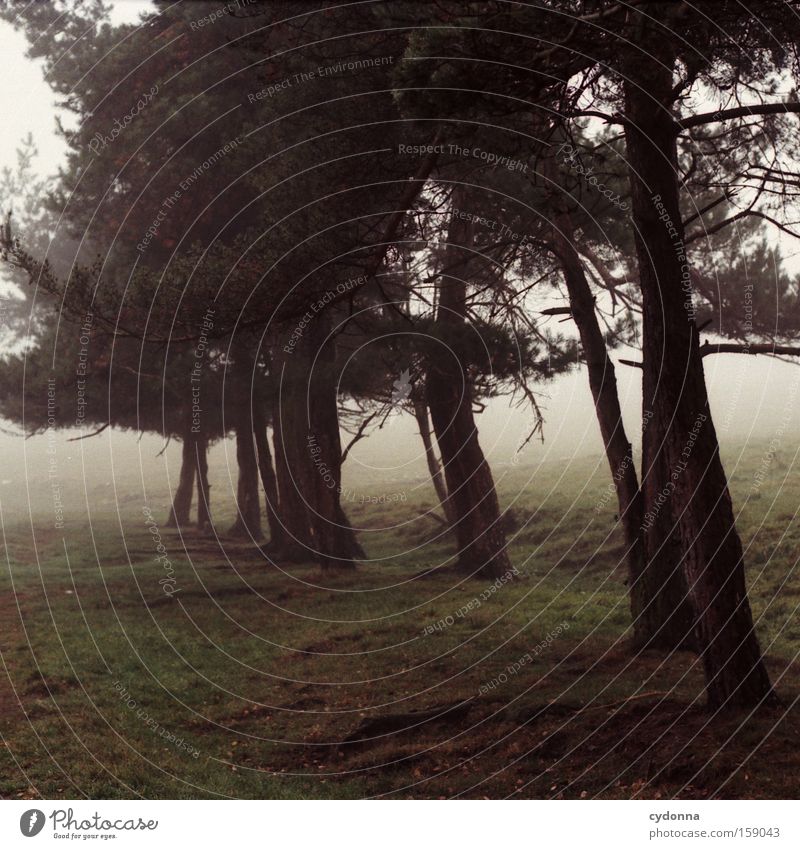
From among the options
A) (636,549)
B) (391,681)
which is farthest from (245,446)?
(636,549)

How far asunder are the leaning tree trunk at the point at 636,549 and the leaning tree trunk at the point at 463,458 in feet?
22.6

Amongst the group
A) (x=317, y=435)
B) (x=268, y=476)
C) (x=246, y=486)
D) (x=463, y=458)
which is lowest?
(x=246, y=486)

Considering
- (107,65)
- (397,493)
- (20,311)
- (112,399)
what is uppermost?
(107,65)

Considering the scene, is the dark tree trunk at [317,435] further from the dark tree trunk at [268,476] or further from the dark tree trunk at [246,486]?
the dark tree trunk at [246,486]

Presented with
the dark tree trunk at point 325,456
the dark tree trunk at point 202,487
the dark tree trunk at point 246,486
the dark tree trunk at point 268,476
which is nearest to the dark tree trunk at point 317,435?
the dark tree trunk at point 325,456

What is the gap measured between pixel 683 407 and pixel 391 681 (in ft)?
20.7

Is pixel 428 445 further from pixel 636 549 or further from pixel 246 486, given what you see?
pixel 636 549

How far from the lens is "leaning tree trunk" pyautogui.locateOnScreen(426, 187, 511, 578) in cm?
2172

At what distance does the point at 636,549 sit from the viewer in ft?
45.7

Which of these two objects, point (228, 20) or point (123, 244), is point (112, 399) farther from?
point (228, 20)

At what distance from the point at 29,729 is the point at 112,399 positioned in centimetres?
1547

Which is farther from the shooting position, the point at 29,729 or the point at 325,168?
the point at 325,168

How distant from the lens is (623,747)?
10.3 meters

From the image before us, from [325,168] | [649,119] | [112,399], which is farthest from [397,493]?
[649,119]
